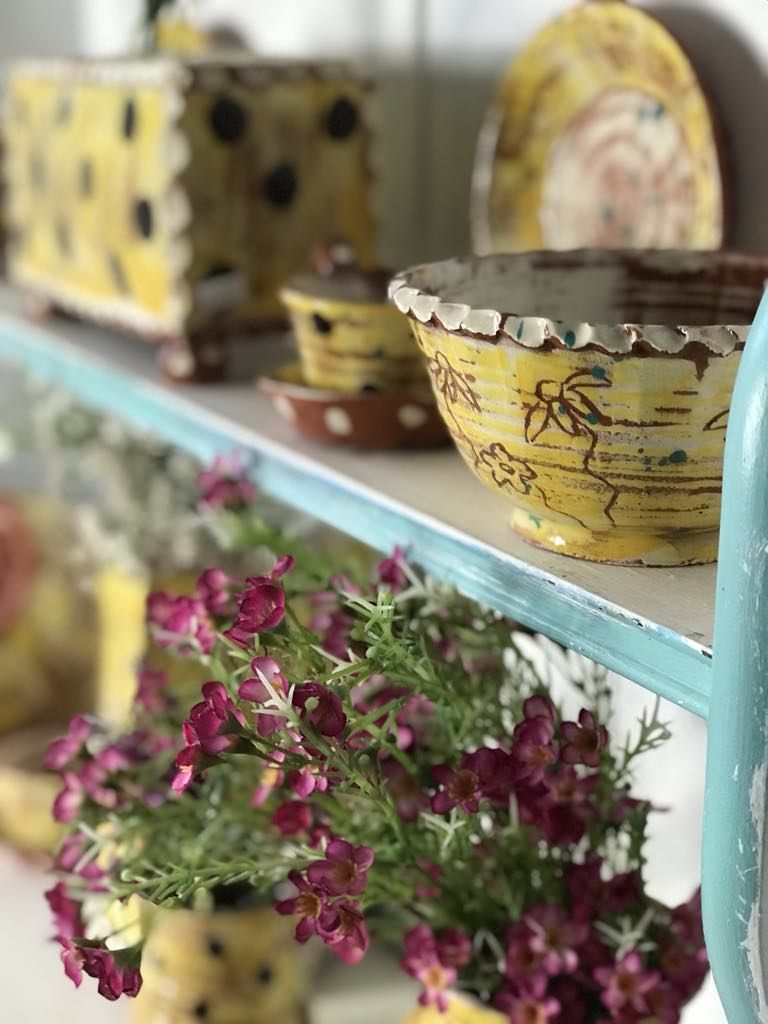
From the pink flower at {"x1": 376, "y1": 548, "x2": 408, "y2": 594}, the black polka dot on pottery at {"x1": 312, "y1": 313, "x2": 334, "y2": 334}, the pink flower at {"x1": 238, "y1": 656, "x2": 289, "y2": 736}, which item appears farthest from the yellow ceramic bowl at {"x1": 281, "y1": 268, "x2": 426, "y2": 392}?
the pink flower at {"x1": 238, "y1": 656, "x2": 289, "y2": 736}

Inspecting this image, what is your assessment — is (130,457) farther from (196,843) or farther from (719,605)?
(719,605)

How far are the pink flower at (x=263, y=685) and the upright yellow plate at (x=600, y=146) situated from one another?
311 mm

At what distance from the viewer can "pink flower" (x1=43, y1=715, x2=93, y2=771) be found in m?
0.59

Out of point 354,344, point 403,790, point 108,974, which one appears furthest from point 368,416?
point 108,974

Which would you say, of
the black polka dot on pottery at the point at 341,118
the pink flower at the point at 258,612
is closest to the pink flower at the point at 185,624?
the pink flower at the point at 258,612

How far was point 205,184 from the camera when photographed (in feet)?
2.31

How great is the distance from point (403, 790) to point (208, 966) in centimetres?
19

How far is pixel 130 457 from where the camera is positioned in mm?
978

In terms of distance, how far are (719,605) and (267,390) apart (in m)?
0.33

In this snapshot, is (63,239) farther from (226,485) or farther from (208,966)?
(208,966)

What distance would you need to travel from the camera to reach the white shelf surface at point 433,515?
41 centimetres

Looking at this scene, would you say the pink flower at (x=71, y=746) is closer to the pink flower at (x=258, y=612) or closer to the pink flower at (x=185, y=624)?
the pink flower at (x=185, y=624)

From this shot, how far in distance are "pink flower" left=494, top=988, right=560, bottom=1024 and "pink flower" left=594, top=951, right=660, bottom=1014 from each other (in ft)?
0.08

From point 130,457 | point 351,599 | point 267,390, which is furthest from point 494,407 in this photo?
point 130,457
